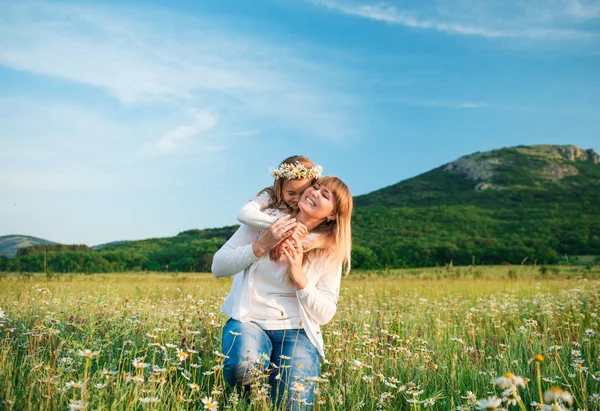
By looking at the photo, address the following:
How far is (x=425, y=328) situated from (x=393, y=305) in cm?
220

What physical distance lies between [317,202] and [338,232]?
0.34m

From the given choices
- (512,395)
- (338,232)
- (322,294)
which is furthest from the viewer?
(338,232)

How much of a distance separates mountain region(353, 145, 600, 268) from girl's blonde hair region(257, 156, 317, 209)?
4874 centimetres

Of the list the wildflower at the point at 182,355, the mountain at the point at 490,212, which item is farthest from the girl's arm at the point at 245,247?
the mountain at the point at 490,212

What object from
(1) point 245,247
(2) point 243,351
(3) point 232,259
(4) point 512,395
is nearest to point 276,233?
(1) point 245,247

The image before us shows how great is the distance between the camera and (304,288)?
12.7ft

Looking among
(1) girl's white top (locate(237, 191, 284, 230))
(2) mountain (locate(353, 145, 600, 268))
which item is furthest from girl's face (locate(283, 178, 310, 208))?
(2) mountain (locate(353, 145, 600, 268))

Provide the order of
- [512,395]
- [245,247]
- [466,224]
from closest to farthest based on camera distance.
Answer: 1. [512,395]
2. [245,247]
3. [466,224]

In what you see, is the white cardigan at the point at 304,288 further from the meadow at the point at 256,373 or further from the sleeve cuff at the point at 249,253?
the meadow at the point at 256,373

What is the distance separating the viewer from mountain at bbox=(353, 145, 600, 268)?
200 feet

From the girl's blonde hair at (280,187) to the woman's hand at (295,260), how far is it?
0.66m

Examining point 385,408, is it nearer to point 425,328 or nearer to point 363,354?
point 363,354

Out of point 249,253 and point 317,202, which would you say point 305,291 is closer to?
point 249,253

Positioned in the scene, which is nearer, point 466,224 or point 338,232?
point 338,232
